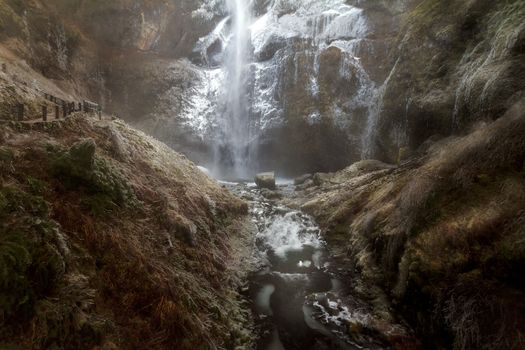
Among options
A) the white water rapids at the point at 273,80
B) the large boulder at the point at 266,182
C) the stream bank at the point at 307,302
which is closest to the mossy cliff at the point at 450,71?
the white water rapids at the point at 273,80

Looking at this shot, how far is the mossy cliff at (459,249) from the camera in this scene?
4219 mm

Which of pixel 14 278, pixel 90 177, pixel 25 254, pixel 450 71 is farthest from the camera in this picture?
pixel 450 71

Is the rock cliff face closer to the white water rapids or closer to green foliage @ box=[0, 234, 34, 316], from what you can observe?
the white water rapids

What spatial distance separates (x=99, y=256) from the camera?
4.43 metres

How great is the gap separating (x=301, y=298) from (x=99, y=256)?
4.17 meters

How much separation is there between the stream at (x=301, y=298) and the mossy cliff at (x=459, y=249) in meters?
0.61

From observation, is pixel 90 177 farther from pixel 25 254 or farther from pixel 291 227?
pixel 291 227

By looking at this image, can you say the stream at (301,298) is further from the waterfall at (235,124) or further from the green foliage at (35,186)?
the waterfall at (235,124)

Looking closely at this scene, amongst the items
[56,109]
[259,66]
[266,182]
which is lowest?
[56,109]

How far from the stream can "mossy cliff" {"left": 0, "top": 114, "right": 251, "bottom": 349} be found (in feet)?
1.81

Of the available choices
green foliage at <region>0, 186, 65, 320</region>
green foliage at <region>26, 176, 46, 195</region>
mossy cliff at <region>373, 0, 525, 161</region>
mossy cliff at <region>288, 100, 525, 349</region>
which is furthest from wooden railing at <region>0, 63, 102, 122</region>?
mossy cliff at <region>373, 0, 525, 161</region>

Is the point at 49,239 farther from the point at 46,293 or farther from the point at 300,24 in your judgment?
the point at 300,24

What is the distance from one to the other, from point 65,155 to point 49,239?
166cm

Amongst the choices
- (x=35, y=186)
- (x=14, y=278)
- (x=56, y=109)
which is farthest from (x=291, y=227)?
(x=14, y=278)
